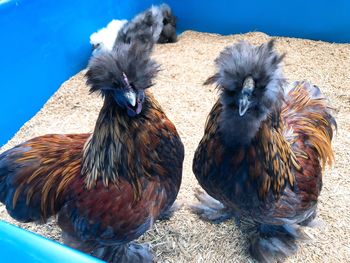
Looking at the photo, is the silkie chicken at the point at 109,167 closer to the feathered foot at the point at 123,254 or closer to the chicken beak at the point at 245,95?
the feathered foot at the point at 123,254

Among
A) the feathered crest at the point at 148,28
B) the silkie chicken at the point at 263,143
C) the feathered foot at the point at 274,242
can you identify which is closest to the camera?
the silkie chicken at the point at 263,143

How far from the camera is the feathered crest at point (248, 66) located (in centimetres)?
123

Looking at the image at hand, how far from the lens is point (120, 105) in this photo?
1.37 m

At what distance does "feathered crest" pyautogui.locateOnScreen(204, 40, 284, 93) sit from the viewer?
4.04 feet

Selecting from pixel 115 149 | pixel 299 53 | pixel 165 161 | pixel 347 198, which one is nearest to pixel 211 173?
pixel 165 161

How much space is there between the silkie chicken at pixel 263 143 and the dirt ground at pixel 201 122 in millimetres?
214

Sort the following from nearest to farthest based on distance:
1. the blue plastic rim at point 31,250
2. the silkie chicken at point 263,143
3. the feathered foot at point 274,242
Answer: the blue plastic rim at point 31,250
the silkie chicken at point 263,143
the feathered foot at point 274,242

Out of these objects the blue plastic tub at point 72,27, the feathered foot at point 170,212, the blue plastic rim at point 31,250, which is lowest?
the feathered foot at point 170,212

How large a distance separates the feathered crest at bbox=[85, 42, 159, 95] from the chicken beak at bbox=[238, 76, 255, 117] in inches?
14.1

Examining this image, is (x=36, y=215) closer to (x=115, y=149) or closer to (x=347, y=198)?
(x=115, y=149)

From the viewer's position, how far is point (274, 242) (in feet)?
6.41

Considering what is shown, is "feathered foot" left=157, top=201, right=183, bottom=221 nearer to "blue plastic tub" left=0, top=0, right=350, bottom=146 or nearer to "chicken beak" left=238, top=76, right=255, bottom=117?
"chicken beak" left=238, top=76, right=255, bottom=117

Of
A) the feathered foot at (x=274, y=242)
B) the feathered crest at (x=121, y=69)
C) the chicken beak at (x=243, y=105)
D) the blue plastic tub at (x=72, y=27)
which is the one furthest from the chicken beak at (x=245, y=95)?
the blue plastic tub at (x=72, y=27)

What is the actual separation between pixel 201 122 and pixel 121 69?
1.48 metres
